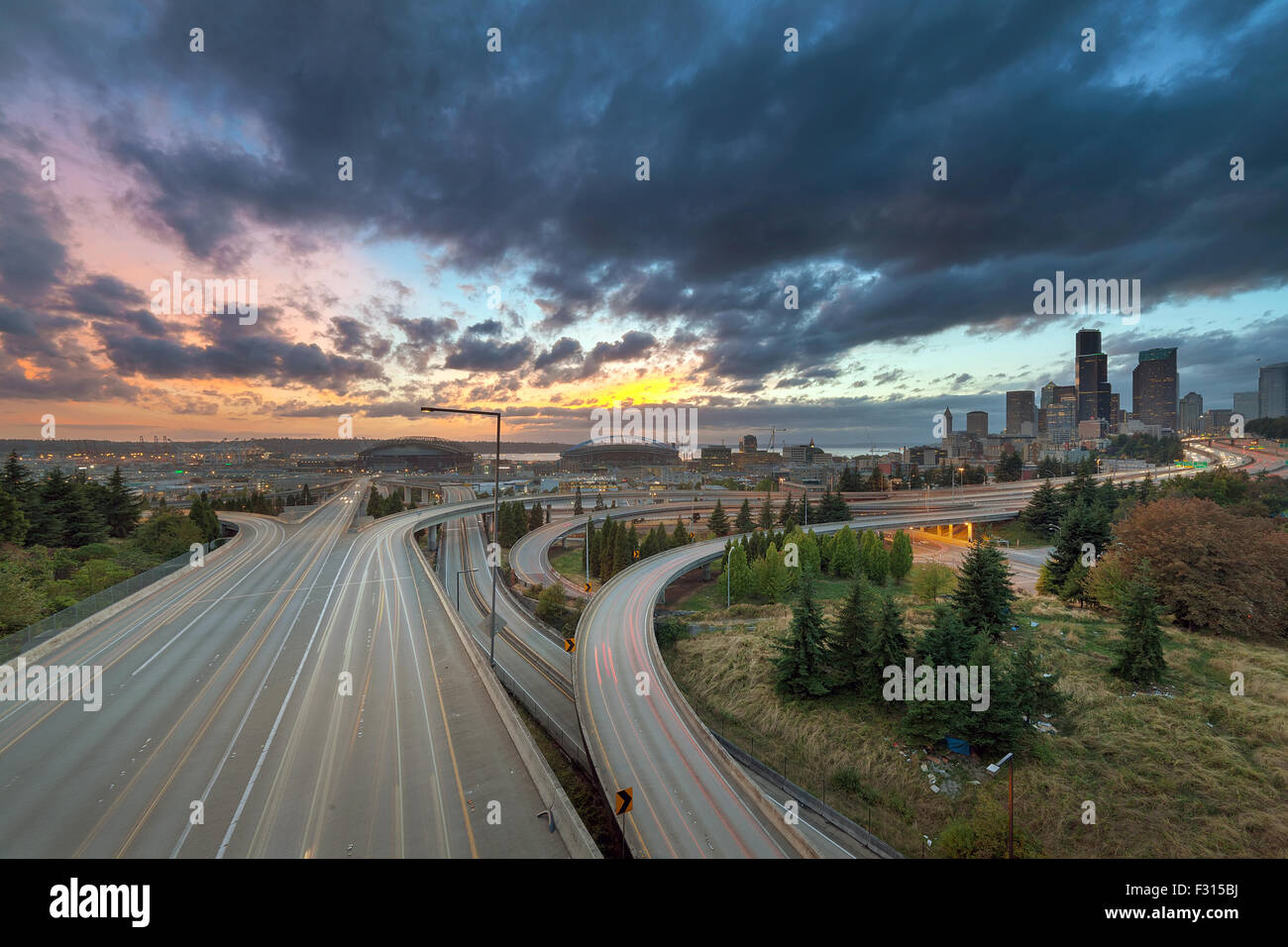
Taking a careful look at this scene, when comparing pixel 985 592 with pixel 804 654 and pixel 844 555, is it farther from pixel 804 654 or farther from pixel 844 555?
pixel 844 555

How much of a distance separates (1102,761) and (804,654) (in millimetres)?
A: 11324

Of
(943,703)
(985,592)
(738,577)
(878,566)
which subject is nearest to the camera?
(943,703)

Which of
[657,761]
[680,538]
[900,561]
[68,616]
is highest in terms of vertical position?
[68,616]

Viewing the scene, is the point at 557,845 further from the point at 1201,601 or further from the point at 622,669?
the point at 1201,601

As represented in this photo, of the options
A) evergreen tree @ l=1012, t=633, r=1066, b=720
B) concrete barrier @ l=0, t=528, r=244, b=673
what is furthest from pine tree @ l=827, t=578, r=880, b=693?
concrete barrier @ l=0, t=528, r=244, b=673

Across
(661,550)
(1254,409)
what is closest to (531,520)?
(661,550)

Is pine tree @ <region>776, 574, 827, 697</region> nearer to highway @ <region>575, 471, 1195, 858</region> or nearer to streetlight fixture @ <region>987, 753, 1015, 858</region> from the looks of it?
highway @ <region>575, 471, 1195, 858</region>

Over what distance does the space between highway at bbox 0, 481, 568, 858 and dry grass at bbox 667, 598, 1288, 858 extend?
1386 centimetres

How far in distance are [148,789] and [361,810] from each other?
572 cm

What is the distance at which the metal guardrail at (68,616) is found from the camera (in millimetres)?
17359

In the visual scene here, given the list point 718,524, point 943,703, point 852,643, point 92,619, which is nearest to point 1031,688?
point 943,703

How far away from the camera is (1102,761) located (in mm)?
17312

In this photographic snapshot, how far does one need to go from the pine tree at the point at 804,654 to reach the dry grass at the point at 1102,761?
3.02ft
